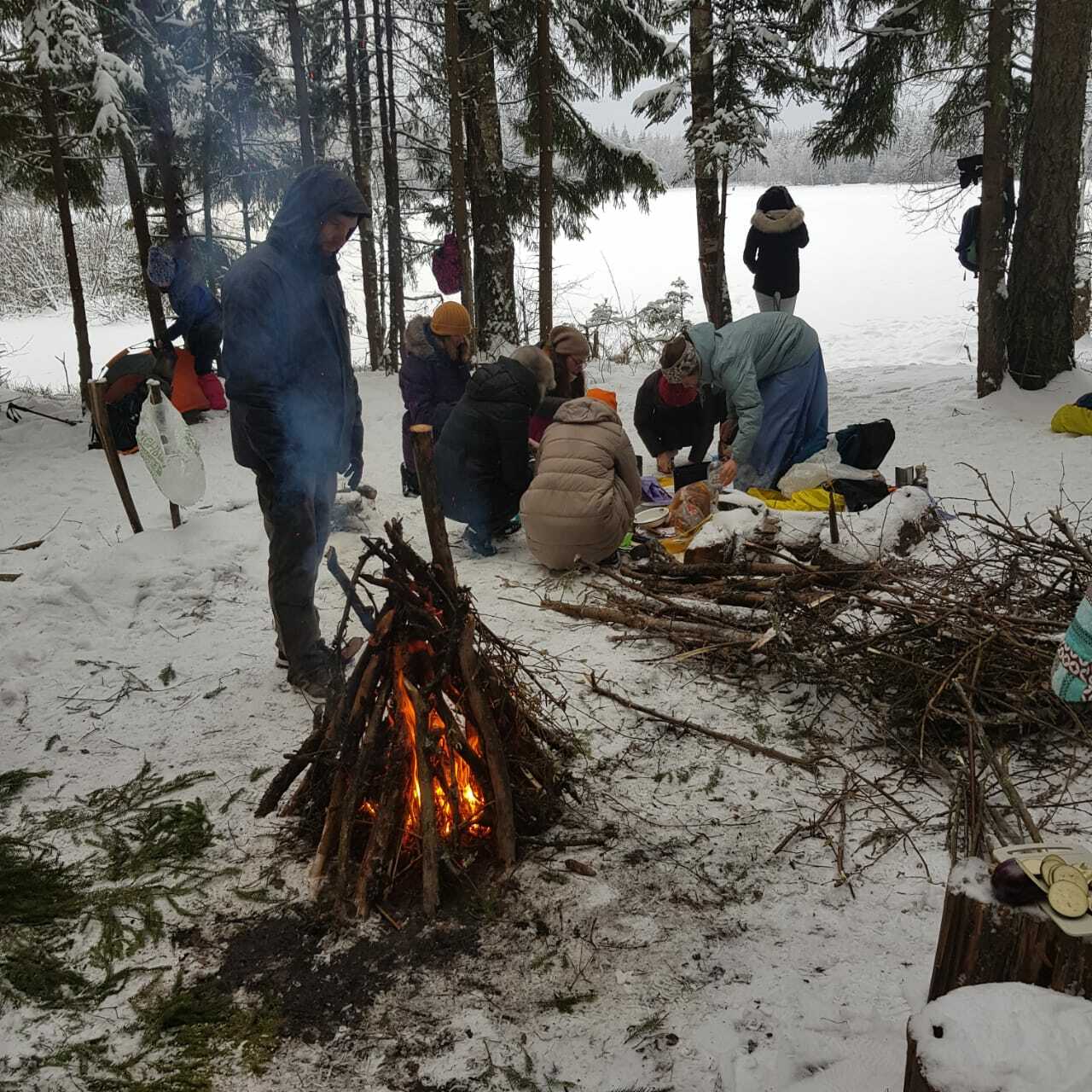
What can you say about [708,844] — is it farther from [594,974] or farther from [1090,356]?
[1090,356]

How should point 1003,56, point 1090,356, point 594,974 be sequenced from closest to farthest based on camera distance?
1. point 594,974
2. point 1003,56
3. point 1090,356

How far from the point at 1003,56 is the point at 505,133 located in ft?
35.2

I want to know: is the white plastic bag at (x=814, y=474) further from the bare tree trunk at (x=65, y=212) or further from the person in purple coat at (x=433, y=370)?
the bare tree trunk at (x=65, y=212)

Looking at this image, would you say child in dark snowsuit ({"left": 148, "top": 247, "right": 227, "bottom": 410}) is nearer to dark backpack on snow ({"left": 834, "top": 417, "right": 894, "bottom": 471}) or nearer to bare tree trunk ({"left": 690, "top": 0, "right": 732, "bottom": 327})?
bare tree trunk ({"left": 690, "top": 0, "right": 732, "bottom": 327})

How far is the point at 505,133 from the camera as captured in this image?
661 inches

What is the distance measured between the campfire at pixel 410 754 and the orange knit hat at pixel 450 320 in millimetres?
3773

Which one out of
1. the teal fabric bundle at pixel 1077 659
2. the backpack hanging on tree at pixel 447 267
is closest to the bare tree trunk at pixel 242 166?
the backpack hanging on tree at pixel 447 267

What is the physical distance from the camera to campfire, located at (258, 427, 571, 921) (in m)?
2.61

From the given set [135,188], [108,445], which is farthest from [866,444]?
[135,188]

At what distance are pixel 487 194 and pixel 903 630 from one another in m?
8.60

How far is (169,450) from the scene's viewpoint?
5395mm

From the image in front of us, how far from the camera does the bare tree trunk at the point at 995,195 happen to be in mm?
8023

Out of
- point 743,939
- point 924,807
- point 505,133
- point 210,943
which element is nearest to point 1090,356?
point 505,133

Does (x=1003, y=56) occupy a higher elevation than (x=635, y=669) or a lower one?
higher
